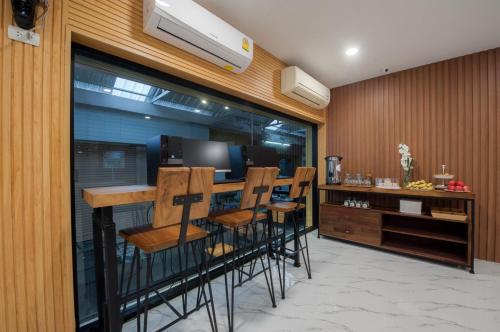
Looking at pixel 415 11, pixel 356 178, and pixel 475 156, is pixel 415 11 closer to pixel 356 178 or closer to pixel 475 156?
pixel 475 156

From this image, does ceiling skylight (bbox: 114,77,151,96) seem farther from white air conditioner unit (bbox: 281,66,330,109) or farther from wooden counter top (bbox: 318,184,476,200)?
wooden counter top (bbox: 318,184,476,200)

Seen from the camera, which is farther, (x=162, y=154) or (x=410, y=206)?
(x=410, y=206)

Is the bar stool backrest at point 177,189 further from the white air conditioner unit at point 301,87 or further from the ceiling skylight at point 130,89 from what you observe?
the white air conditioner unit at point 301,87

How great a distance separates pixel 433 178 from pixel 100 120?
4.22m

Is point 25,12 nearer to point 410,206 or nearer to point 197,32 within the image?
point 197,32

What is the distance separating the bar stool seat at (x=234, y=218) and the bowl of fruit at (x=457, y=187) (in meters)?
2.65

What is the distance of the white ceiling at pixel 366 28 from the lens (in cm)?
205

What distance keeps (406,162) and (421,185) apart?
0.39 metres

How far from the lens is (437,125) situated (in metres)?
3.16

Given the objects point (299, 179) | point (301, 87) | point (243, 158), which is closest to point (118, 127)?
point (243, 158)

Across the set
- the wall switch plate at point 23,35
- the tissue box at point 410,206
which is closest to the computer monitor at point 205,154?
the wall switch plate at point 23,35

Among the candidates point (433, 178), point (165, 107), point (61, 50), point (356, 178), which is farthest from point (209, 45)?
point (433, 178)

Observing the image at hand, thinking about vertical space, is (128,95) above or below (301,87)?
below

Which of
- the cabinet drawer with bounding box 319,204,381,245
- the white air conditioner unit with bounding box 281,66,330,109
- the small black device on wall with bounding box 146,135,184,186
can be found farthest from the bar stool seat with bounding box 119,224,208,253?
the cabinet drawer with bounding box 319,204,381,245
